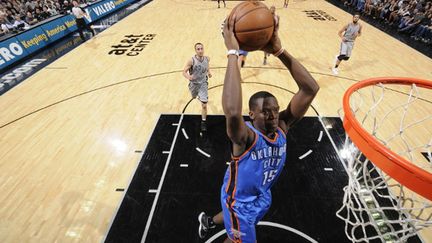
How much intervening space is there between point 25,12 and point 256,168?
1444cm

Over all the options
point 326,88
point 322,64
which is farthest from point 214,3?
point 326,88

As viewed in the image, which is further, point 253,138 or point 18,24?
point 18,24

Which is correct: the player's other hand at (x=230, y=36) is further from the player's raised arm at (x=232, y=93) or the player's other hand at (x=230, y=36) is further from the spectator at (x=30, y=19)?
the spectator at (x=30, y=19)

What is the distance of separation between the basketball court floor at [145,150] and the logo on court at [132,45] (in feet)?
1.10

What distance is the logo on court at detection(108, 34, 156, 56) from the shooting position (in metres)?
9.07

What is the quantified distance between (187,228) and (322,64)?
6.76 m

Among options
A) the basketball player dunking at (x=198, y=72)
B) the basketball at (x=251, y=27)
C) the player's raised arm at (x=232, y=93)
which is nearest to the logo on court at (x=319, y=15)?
the basketball player dunking at (x=198, y=72)

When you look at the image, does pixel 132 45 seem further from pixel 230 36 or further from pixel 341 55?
pixel 230 36

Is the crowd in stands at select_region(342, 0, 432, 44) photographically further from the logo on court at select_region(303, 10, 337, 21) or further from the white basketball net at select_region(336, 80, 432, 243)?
the white basketball net at select_region(336, 80, 432, 243)

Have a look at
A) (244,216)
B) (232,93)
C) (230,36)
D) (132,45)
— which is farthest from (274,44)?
(132,45)

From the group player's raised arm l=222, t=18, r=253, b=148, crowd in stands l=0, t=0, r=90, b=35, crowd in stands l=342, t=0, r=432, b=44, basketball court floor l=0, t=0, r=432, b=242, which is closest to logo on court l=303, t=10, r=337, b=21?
crowd in stands l=342, t=0, r=432, b=44

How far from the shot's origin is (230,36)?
62.6 inches

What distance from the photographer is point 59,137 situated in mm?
5000

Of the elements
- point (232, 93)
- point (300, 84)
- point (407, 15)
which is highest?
point (232, 93)
